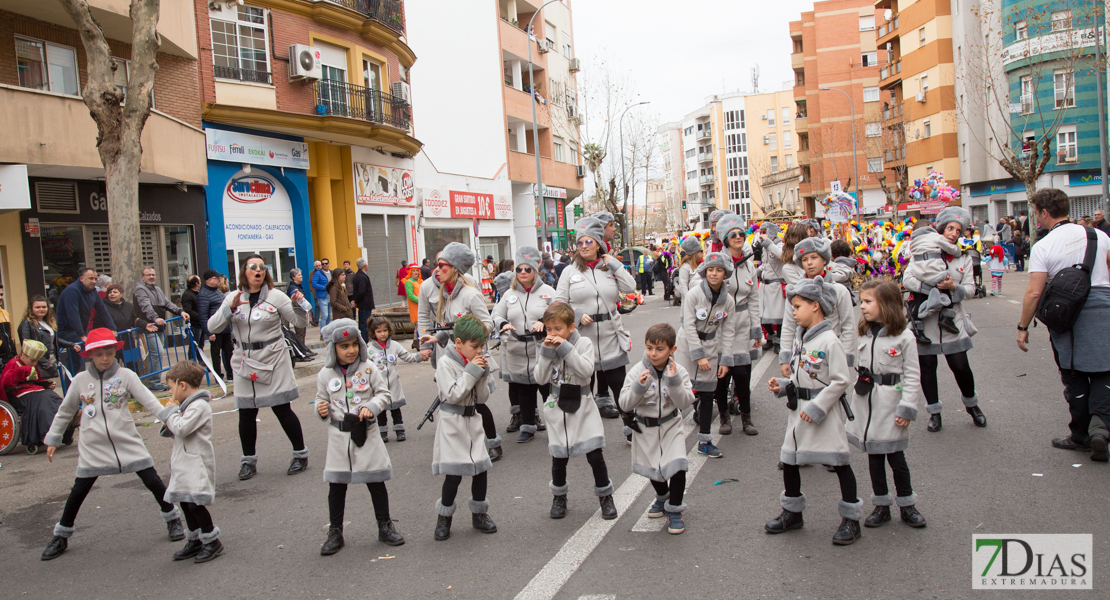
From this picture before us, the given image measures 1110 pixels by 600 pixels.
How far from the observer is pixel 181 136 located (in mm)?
17781

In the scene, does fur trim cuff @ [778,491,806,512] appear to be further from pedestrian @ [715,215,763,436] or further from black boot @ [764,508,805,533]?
pedestrian @ [715,215,763,436]

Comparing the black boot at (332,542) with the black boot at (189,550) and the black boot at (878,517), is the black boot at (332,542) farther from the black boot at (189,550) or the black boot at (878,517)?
the black boot at (878,517)

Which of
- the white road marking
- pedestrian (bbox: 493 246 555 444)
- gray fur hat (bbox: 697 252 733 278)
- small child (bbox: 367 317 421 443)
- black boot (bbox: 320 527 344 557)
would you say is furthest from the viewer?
small child (bbox: 367 317 421 443)

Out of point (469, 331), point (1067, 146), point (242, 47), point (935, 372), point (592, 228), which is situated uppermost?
point (242, 47)

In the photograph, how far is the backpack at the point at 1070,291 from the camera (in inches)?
225

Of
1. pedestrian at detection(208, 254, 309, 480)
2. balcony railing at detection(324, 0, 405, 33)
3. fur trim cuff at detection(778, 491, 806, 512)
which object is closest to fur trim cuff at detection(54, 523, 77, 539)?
pedestrian at detection(208, 254, 309, 480)

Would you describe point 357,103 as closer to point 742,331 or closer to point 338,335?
point 742,331

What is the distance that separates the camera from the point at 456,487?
500 centimetres

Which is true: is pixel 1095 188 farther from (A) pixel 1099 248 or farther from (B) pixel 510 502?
(B) pixel 510 502

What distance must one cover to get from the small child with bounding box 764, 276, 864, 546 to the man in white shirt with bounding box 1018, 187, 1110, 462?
84.4 inches

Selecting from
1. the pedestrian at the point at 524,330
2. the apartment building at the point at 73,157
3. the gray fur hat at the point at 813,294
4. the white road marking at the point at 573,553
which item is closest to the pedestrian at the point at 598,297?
the pedestrian at the point at 524,330

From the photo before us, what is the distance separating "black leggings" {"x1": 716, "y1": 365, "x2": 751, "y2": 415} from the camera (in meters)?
6.99

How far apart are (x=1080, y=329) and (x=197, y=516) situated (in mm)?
6175

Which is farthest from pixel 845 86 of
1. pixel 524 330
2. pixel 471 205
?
pixel 524 330
